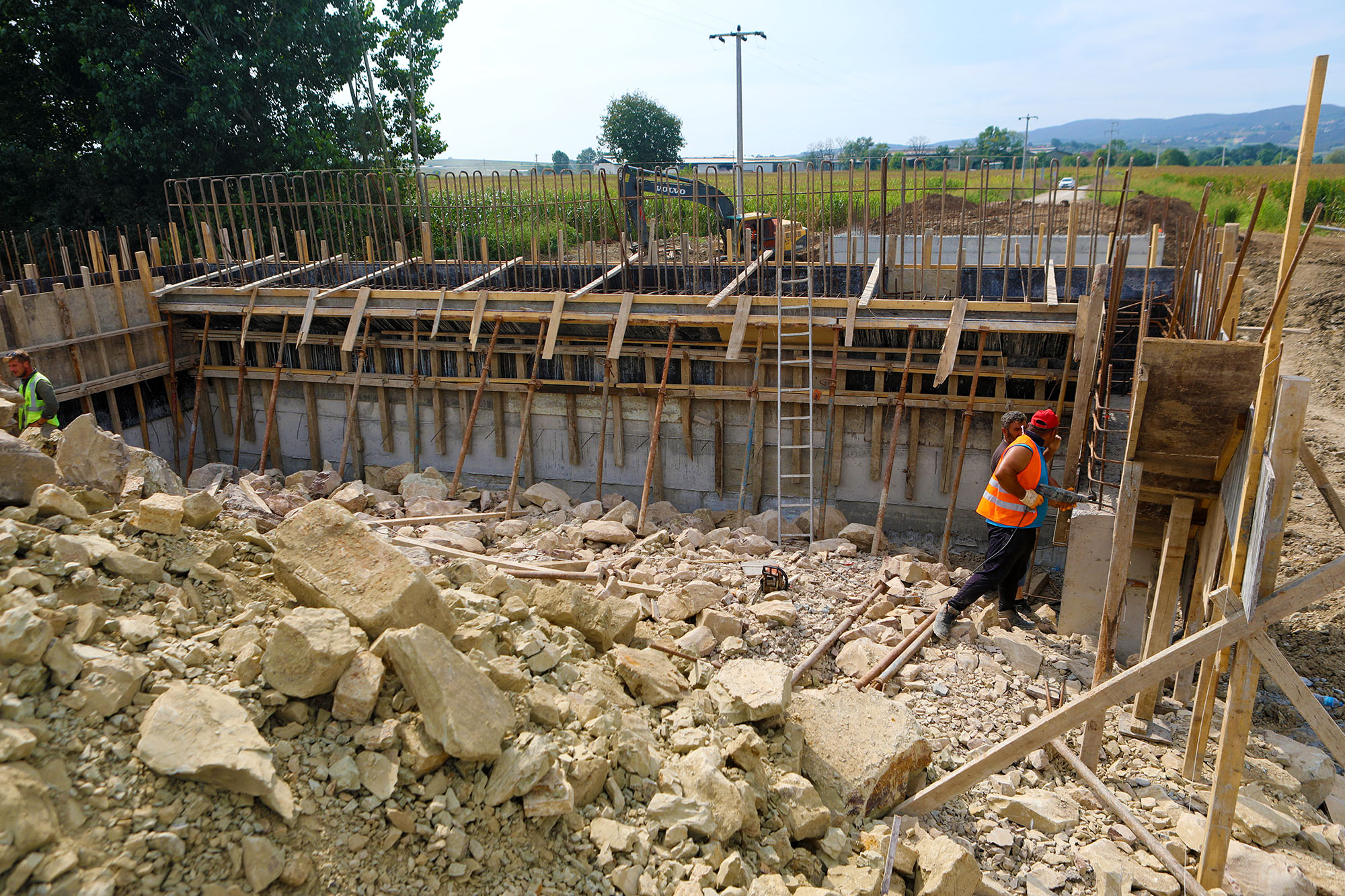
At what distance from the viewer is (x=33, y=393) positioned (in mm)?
7836

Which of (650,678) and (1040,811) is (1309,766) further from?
(650,678)

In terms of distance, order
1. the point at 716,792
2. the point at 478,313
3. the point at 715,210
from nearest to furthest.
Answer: the point at 716,792, the point at 478,313, the point at 715,210

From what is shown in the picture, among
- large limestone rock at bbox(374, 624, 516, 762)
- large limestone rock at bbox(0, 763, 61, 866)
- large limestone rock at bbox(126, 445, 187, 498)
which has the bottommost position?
large limestone rock at bbox(374, 624, 516, 762)

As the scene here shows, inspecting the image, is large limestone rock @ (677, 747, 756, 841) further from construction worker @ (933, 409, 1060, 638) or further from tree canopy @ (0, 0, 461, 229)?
tree canopy @ (0, 0, 461, 229)

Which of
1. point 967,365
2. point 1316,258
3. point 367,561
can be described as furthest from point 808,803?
point 1316,258

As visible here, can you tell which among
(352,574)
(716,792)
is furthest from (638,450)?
(716,792)

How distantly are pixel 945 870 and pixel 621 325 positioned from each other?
24.4ft

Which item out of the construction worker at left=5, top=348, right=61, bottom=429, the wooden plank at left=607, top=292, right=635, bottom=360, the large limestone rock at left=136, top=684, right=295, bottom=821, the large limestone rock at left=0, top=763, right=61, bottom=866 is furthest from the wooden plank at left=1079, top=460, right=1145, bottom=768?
the construction worker at left=5, top=348, right=61, bottom=429

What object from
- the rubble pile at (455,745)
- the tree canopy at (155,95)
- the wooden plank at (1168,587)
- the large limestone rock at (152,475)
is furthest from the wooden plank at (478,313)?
the tree canopy at (155,95)

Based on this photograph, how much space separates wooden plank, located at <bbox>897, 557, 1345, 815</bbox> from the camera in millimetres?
4067

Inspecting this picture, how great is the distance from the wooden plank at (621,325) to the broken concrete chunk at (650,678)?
18.1ft

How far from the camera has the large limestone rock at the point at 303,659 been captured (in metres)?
4.00

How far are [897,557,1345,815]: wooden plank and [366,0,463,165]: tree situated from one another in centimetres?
2283

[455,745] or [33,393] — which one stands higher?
[33,393]
